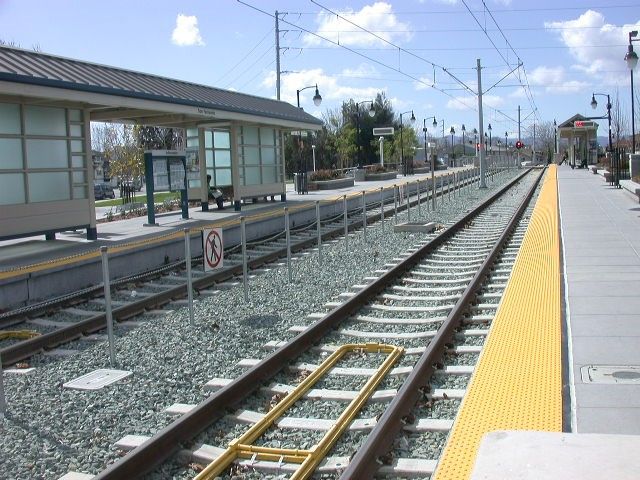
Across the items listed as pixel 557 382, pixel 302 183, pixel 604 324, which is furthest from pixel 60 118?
pixel 302 183

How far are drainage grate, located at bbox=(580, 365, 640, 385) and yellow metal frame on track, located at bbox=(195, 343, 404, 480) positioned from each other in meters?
1.80

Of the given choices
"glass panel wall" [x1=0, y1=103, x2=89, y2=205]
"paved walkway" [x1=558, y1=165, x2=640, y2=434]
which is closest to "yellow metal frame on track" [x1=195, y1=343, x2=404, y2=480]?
"paved walkway" [x1=558, y1=165, x2=640, y2=434]

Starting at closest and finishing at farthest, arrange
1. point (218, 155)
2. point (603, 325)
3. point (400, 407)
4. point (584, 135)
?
point (400, 407)
point (603, 325)
point (218, 155)
point (584, 135)

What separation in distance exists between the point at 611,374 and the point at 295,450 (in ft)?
9.39

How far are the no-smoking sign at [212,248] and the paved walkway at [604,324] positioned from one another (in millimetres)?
4596

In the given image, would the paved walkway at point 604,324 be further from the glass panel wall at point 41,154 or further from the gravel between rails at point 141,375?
the glass panel wall at point 41,154

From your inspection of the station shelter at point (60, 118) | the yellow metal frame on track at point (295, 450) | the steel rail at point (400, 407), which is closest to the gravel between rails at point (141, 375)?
the yellow metal frame on track at point (295, 450)

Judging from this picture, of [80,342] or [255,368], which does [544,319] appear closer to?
[255,368]

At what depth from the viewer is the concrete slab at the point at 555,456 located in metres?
4.13

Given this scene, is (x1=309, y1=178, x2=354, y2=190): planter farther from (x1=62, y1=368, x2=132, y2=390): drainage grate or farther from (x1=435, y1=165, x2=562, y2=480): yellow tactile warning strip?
(x1=62, y1=368, x2=132, y2=390): drainage grate

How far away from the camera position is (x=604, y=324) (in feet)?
26.3

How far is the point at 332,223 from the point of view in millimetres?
23766

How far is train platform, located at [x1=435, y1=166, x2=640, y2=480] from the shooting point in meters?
4.38

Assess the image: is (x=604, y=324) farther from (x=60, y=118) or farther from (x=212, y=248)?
(x=60, y=118)
